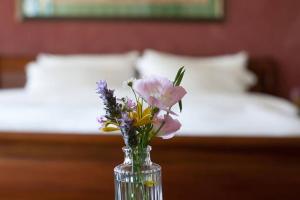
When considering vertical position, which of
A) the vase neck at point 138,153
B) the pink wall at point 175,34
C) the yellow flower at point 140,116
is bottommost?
the vase neck at point 138,153

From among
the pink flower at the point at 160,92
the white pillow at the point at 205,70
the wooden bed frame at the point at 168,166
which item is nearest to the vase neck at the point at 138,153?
the pink flower at the point at 160,92

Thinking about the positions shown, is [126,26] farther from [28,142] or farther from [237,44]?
[28,142]

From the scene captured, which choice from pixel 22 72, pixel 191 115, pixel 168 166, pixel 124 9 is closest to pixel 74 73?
pixel 22 72

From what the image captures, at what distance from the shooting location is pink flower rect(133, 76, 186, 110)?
0.94 meters

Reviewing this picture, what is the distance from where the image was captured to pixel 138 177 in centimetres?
99

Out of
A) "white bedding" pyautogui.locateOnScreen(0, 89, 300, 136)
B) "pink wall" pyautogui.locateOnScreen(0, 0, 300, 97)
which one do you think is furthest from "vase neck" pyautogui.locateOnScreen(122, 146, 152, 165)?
"pink wall" pyautogui.locateOnScreen(0, 0, 300, 97)

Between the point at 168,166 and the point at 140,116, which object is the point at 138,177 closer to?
the point at 140,116

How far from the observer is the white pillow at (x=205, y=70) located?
3.37m

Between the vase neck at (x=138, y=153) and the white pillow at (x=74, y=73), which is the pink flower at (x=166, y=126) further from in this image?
the white pillow at (x=74, y=73)

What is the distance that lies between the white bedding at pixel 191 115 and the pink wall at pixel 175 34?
854 mm

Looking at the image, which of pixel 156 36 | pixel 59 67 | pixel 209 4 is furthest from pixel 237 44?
pixel 59 67

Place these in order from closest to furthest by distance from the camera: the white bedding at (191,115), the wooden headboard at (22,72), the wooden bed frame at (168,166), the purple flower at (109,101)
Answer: the purple flower at (109,101) < the wooden bed frame at (168,166) < the white bedding at (191,115) < the wooden headboard at (22,72)

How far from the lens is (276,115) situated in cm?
230

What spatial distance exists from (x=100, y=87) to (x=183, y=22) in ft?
9.73
